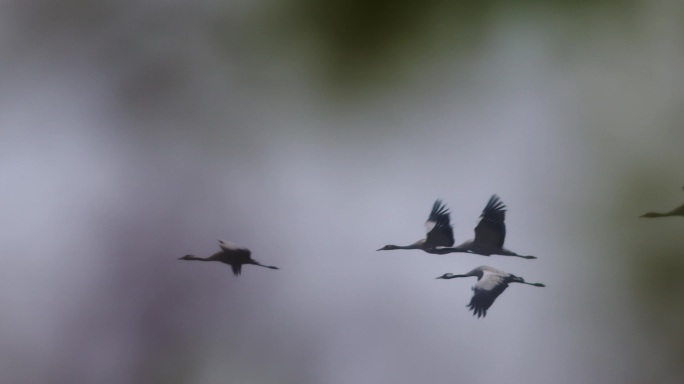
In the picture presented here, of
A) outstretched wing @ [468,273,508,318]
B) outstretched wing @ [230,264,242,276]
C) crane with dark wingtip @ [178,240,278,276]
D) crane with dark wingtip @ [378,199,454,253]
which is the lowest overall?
outstretched wing @ [468,273,508,318]

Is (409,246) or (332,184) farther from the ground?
(332,184)

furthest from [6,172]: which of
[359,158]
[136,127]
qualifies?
[359,158]

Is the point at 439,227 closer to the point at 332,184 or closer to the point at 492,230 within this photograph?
the point at 492,230

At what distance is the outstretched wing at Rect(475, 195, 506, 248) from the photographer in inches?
85.6

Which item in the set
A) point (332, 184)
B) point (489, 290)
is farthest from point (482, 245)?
point (332, 184)

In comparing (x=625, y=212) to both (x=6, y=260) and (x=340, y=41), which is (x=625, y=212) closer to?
(x=340, y=41)

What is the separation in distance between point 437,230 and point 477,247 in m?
0.15

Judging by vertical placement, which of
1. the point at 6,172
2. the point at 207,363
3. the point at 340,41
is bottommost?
the point at 207,363

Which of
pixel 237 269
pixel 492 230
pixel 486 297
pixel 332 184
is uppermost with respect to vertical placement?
pixel 332 184

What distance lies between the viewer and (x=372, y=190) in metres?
2.21

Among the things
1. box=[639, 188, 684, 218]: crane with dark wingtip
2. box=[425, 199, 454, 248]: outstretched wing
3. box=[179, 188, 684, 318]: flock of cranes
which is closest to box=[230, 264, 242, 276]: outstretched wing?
box=[179, 188, 684, 318]: flock of cranes

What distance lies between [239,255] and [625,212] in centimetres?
131

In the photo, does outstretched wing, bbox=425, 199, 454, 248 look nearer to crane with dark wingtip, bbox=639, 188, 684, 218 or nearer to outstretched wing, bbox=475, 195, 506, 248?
outstretched wing, bbox=475, 195, 506, 248

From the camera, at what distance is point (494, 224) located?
2176 millimetres
